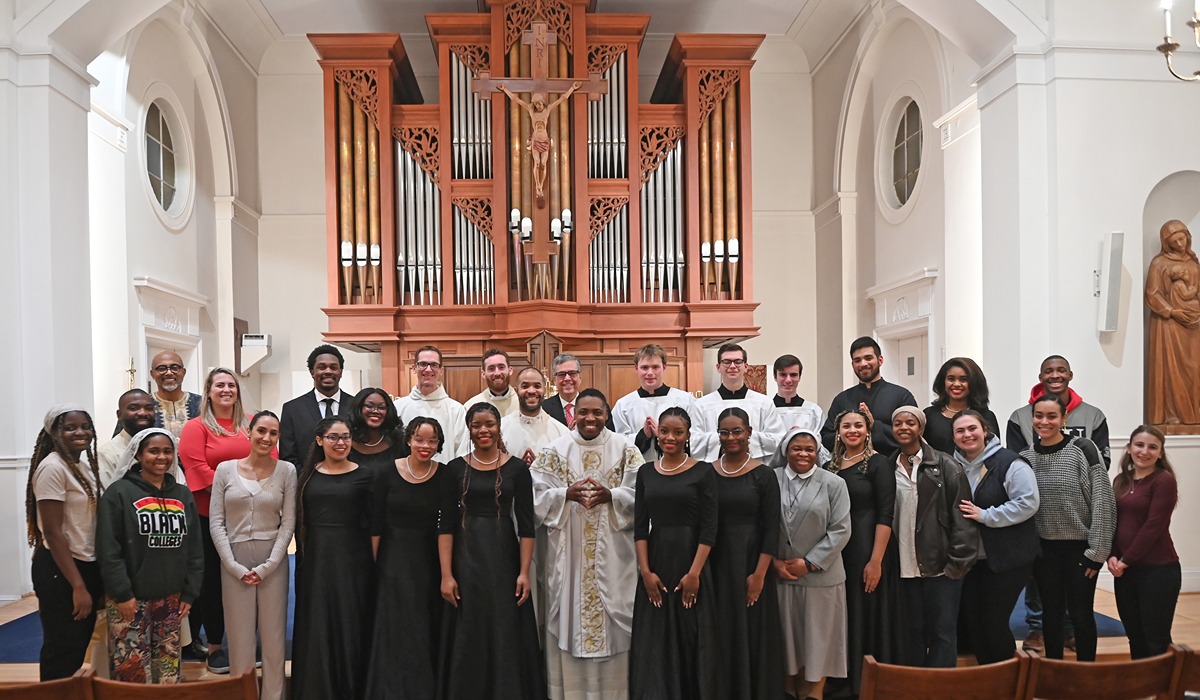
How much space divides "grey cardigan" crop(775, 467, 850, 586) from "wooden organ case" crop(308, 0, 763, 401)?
4.58 m

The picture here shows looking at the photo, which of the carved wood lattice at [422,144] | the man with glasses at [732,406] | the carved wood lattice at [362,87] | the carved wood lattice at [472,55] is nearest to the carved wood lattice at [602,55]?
the carved wood lattice at [472,55]

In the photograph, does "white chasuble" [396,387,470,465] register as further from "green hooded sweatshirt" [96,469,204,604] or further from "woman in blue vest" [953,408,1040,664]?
"woman in blue vest" [953,408,1040,664]

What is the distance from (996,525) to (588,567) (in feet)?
5.25

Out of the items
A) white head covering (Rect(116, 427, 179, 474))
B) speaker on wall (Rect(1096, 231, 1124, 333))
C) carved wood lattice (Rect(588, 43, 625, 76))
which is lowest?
white head covering (Rect(116, 427, 179, 474))

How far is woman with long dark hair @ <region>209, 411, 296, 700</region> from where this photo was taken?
3.70m

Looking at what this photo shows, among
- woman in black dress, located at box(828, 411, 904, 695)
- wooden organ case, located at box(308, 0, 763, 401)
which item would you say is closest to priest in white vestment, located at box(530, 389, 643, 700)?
woman in black dress, located at box(828, 411, 904, 695)

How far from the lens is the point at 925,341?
8859 mm

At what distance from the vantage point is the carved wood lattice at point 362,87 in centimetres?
880

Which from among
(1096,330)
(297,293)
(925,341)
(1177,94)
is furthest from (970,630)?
(297,293)

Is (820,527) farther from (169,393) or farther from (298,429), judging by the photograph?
(169,393)

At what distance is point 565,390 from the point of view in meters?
4.79

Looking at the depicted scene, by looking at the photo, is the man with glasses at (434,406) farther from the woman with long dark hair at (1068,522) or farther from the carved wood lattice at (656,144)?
the carved wood lattice at (656,144)

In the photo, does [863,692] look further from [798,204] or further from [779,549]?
[798,204]

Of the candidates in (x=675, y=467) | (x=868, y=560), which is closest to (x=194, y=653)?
(x=675, y=467)
